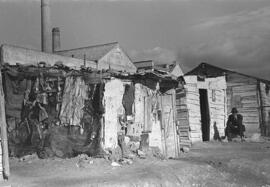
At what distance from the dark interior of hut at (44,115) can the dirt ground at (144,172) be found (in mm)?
475

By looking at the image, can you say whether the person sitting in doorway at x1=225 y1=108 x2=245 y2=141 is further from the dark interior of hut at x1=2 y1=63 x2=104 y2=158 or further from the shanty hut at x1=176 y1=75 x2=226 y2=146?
the dark interior of hut at x1=2 y1=63 x2=104 y2=158

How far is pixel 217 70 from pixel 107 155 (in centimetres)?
1298

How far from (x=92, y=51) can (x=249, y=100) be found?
17.4 meters

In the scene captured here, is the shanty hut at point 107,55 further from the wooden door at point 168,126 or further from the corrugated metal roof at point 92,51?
the wooden door at point 168,126

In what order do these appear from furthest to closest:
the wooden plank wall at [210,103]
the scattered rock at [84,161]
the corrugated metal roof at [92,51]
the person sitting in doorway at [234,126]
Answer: the corrugated metal roof at [92,51] < the person sitting in doorway at [234,126] < the wooden plank wall at [210,103] < the scattered rock at [84,161]

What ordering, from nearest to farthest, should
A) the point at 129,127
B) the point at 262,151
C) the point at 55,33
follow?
the point at 129,127, the point at 262,151, the point at 55,33

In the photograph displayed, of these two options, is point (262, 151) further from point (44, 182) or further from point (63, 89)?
point (44, 182)

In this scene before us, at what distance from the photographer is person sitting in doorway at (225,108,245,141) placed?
58.2ft

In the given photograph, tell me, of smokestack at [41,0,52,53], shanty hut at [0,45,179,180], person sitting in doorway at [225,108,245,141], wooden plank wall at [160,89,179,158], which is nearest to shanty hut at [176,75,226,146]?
person sitting in doorway at [225,108,245,141]

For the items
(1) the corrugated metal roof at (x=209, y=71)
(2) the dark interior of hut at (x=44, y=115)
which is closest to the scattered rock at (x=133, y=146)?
(2) the dark interior of hut at (x=44, y=115)

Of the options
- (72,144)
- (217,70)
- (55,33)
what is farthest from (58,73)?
(55,33)

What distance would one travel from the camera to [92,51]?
1319 inches

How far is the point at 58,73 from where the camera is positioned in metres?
11.1

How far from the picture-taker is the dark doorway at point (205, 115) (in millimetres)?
18355
